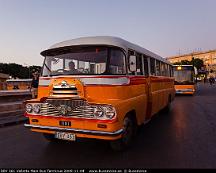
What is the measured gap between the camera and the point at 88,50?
5484 millimetres

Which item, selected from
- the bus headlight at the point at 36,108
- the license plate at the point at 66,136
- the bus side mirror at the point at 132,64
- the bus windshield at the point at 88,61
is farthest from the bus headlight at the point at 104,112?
the bus headlight at the point at 36,108

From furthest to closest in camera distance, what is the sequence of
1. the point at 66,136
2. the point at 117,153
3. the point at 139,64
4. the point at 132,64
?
1. the point at 139,64
2. the point at 132,64
3. the point at 117,153
4. the point at 66,136

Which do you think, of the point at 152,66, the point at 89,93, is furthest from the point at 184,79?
the point at 89,93

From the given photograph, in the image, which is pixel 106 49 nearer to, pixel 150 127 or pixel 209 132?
pixel 150 127

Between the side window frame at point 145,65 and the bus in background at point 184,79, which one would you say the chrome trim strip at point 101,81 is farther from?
the bus in background at point 184,79

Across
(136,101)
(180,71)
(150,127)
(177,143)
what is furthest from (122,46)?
(180,71)

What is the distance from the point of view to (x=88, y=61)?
5.35 m

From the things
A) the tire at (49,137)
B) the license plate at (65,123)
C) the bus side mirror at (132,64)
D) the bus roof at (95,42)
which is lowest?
the tire at (49,137)

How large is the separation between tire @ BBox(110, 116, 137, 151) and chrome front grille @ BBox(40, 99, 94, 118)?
3.09ft

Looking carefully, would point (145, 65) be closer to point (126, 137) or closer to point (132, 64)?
point (132, 64)

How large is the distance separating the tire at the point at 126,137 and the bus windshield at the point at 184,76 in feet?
56.6

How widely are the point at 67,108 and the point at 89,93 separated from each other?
1.94 feet

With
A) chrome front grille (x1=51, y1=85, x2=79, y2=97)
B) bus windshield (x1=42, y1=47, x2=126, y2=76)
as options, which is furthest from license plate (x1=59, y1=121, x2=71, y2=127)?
bus windshield (x1=42, y1=47, x2=126, y2=76)

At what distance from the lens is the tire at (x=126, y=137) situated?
5223 mm
